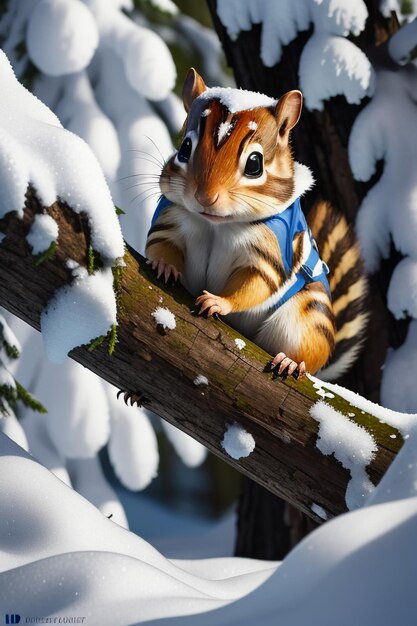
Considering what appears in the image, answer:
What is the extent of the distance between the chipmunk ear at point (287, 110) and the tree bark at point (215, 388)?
23.7 inches

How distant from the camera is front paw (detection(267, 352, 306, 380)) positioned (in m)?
2.67

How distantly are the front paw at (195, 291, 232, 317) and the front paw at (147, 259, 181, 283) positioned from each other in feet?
0.34

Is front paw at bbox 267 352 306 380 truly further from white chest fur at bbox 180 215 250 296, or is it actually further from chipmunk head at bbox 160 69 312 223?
chipmunk head at bbox 160 69 312 223

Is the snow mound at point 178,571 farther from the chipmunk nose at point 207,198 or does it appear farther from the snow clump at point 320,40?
the snow clump at point 320,40

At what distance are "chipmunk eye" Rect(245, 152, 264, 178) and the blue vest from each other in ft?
0.52

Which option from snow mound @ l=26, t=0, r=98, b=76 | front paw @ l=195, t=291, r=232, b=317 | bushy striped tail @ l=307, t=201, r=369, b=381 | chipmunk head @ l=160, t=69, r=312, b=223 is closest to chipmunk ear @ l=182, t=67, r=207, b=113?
chipmunk head @ l=160, t=69, r=312, b=223

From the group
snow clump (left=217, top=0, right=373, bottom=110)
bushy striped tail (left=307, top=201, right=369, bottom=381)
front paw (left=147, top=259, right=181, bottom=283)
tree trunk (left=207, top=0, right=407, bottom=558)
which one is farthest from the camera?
tree trunk (left=207, top=0, right=407, bottom=558)

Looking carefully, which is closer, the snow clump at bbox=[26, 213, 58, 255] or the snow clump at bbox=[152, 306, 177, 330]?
the snow clump at bbox=[26, 213, 58, 255]

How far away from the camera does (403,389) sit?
13.0 ft

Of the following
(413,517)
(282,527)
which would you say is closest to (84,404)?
(282,527)

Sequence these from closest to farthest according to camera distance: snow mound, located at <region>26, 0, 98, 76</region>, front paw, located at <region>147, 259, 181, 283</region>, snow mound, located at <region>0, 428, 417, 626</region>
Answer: snow mound, located at <region>0, 428, 417, 626</region>
front paw, located at <region>147, 259, 181, 283</region>
snow mound, located at <region>26, 0, 98, 76</region>

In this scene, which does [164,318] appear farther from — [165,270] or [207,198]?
[207,198]

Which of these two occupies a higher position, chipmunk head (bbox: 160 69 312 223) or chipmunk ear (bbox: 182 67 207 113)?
chipmunk ear (bbox: 182 67 207 113)

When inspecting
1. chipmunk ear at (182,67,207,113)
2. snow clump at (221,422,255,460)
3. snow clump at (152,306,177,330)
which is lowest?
snow clump at (221,422,255,460)
